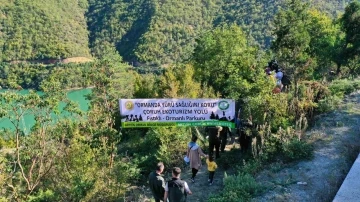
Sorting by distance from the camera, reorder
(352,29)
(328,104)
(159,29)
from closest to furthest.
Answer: (328,104), (352,29), (159,29)

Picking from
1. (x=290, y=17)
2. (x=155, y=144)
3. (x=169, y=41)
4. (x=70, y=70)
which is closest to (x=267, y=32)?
(x=169, y=41)

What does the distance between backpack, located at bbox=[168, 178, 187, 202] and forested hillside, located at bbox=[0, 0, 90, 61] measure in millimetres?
102015

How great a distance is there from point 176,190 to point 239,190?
136cm

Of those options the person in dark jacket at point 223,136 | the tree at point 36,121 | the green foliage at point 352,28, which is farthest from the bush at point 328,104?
the tree at point 36,121

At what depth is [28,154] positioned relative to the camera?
1030cm

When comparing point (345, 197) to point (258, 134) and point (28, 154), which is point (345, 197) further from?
point (28, 154)

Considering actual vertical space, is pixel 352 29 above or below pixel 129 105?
above

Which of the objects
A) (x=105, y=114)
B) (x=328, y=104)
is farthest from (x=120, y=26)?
(x=328, y=104)

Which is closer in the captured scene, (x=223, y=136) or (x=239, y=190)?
(x=239, y=190)

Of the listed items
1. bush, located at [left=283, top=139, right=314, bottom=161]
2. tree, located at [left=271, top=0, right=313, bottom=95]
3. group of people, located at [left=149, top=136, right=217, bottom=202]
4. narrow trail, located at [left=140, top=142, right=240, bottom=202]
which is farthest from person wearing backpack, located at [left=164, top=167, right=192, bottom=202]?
tree, located at [left=271, top=0, right=313, bottom=95]

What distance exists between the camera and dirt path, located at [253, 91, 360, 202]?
21.7 feet

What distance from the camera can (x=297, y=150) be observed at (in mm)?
7914

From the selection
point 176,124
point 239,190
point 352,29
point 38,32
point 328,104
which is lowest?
point 239,190

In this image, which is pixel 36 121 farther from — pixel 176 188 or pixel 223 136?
pixel 176 188
